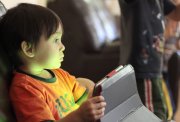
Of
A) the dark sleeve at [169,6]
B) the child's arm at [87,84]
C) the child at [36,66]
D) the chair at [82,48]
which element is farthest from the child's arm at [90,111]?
the chair at [82,48]

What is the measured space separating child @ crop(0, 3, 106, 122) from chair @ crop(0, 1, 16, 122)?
0.02 m

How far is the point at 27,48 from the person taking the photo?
0.59 metres

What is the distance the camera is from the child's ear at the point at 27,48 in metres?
0.58

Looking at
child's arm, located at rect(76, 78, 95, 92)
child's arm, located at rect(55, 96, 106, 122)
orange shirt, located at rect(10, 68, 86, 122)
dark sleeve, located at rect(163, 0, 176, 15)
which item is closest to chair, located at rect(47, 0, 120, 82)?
dark sleeve, located at rect(163, 0, 176, 15)

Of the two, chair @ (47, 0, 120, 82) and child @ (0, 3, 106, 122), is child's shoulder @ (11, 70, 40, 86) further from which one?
chair @ (47, 0, 120, 82)

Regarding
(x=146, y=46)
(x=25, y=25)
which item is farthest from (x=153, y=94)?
(x=25, y=25)

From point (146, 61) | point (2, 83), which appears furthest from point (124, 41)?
point (2, 83)

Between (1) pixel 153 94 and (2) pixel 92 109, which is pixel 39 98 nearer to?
(2) pixel 92 109

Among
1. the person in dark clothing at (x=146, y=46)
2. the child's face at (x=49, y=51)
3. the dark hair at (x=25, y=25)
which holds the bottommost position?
the person in dark clothing at (x=146, y=46)

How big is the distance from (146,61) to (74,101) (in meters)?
0.45

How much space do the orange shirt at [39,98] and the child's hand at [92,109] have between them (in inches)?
3.4

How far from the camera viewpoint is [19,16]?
580mm

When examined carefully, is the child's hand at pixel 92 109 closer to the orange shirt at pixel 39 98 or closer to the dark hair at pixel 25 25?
the orange shirt at pixel 39 98

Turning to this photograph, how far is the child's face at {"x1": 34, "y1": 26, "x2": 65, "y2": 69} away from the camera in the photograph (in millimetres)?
598
